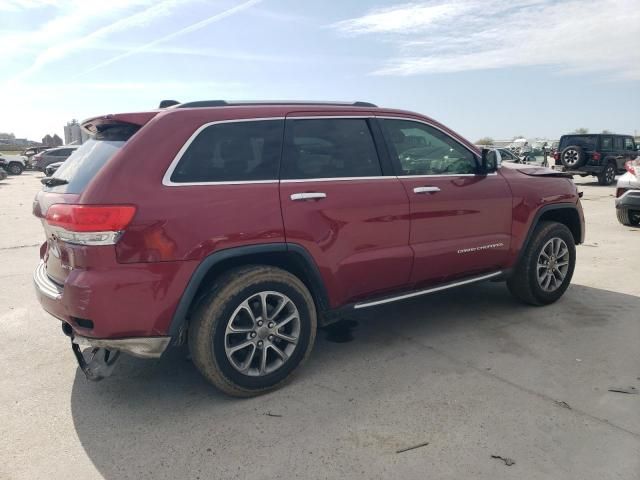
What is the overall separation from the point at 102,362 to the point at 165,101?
1835 mm

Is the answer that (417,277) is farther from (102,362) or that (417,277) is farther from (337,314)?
(102,362)

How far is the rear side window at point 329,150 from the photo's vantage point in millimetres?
3355

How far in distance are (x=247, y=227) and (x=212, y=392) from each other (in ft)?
3.80

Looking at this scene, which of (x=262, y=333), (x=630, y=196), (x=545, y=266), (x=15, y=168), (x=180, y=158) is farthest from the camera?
(x=15, y=168)

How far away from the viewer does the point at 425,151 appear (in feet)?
13.3

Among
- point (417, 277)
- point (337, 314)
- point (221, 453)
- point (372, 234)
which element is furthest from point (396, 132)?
point (221, 453)

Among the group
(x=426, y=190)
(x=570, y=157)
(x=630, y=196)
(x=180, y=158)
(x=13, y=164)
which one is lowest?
(x=630, y=196)

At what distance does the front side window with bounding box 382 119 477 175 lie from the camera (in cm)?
386

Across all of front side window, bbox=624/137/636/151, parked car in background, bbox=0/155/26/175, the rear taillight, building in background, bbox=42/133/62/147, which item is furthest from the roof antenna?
building in background, bbox=42/133/62/147

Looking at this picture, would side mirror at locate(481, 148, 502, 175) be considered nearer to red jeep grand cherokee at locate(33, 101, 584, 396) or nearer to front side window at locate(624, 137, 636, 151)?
red jeep grand cherokee at locate(33, 101, 584, 396)

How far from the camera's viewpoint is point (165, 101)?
11.8 ft

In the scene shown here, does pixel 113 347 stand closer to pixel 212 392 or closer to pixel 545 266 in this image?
pixel 212 392

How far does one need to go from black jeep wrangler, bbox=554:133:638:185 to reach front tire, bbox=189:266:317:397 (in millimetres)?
17705

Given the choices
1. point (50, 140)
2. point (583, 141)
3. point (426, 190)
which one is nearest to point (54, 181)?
point (426, 190)
